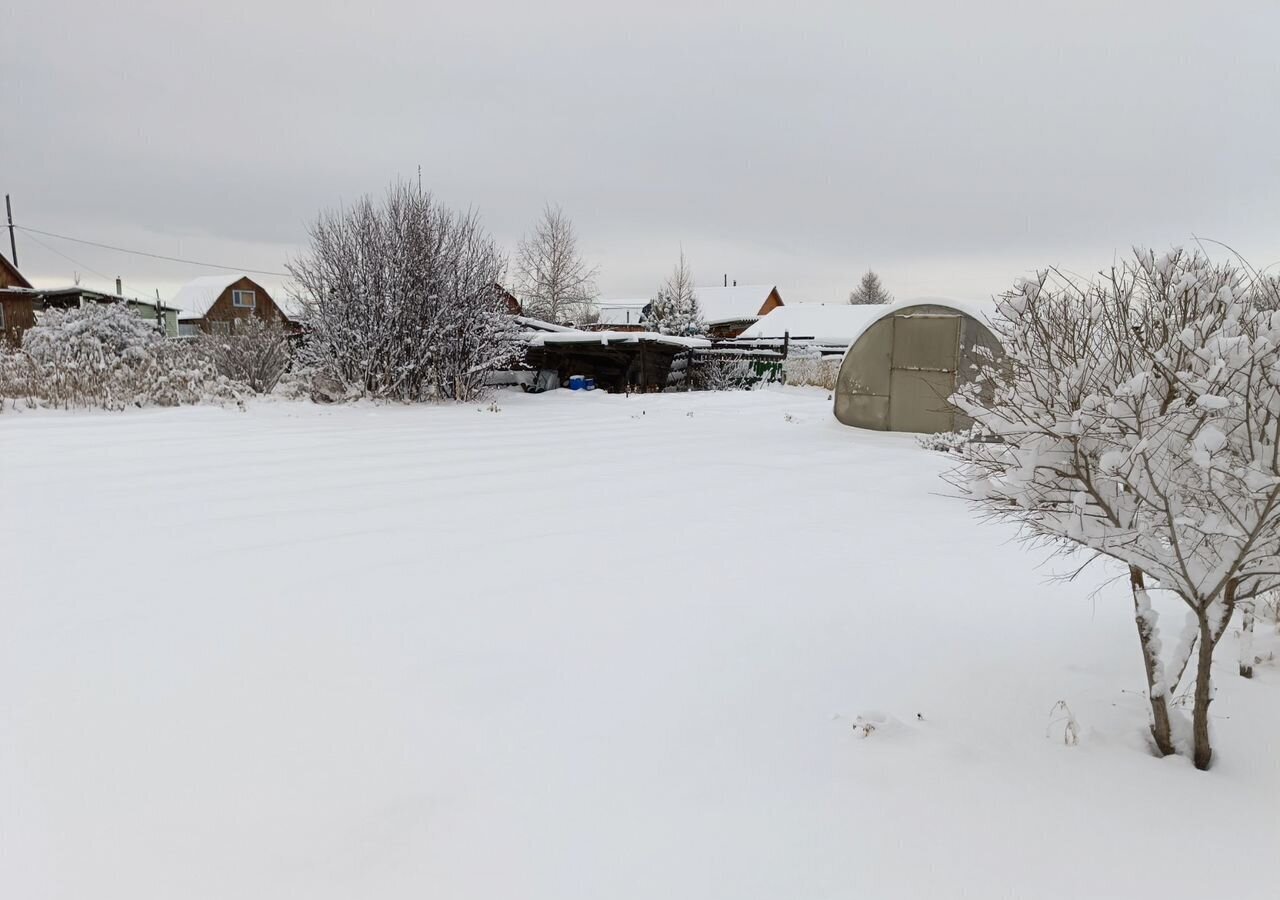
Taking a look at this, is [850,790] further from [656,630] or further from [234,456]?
[234,456]

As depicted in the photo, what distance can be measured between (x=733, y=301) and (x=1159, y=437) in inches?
1986

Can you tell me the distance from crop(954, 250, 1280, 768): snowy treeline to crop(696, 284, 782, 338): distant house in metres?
44.1

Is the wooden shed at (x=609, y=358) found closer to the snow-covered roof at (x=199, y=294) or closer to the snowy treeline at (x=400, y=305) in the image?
the snowy treeline at (x=400, y=305)

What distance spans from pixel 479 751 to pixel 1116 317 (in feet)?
7.11

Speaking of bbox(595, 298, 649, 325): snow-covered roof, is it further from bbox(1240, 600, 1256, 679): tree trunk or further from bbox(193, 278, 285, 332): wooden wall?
bbox(1240, 600, 1256, 679): tree trunk

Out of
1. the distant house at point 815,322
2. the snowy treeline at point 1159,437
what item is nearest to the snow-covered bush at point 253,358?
the snowy treeline at point 1159,437

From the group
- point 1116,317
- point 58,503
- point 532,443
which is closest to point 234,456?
point 58,503

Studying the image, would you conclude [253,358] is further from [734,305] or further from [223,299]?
[734,305]

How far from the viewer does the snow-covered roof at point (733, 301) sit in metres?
48.8

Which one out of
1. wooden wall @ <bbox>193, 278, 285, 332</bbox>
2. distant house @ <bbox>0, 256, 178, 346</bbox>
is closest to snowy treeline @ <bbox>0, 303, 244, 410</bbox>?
distant house @ <bbox>0, 256, 178, 346</bbox>

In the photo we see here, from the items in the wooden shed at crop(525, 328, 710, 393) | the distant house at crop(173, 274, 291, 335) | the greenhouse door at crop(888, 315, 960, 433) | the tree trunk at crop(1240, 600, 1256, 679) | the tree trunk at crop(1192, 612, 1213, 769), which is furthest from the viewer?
the distant house at crop(173, 274, 291, 335)

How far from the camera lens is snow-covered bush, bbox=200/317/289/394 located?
1218 cm

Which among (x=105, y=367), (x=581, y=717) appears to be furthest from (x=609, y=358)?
(x=581, y=717)

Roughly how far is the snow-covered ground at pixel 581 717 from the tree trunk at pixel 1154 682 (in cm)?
8
